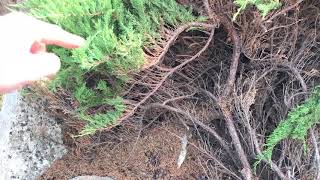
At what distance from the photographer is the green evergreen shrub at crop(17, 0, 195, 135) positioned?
2293 millimetres

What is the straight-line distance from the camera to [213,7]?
2564 millimetres

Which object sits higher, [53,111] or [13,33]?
[13,33]

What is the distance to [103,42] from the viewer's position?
7.62 ft

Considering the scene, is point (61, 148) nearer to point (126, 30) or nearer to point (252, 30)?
point (126, 30)

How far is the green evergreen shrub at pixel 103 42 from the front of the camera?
7.52ft

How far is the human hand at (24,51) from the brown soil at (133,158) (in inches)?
83.3

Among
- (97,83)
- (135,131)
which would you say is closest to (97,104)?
(97,83)

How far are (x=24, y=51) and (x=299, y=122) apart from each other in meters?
1.89

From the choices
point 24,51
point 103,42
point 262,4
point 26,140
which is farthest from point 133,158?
point 24,51

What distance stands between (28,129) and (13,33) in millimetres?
2414

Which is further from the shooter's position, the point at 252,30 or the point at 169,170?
the point at 169,170

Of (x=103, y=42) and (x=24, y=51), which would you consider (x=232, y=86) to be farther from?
(x=24, y=51)

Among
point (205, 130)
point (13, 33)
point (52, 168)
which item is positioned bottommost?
point (52, 168)

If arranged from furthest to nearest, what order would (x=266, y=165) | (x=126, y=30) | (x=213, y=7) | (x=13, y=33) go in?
(x=266, y=165) → (x=213, y=7) → (x=126, y=30) → (x=13, y=33)
